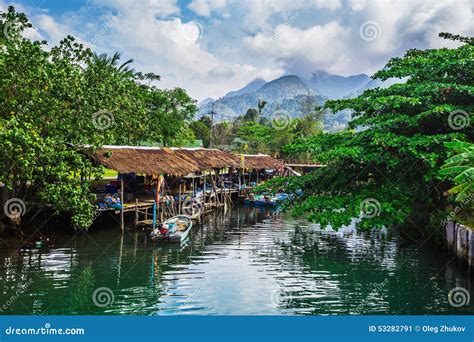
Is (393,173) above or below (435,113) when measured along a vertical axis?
below

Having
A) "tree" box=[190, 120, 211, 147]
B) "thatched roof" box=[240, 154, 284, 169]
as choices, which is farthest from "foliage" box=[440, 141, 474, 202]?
"tree" box=[190, 120, 211, 147]

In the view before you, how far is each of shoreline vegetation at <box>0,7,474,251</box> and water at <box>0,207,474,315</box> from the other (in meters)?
1.67

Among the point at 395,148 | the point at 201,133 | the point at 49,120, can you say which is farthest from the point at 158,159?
the point at 201,133

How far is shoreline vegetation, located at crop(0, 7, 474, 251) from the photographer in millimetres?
12469

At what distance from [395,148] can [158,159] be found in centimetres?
1232

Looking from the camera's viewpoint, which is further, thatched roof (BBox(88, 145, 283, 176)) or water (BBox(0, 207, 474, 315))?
thatched roof (BBox(88, 145, 283, 176))

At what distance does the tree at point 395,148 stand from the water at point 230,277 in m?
2.03

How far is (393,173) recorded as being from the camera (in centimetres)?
1359

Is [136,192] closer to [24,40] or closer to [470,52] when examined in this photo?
[24,40]

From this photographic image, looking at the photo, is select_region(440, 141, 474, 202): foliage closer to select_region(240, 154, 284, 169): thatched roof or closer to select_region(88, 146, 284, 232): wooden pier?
select_region(88, 146, 284, 232): wooden pier

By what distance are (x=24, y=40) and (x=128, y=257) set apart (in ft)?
28.2

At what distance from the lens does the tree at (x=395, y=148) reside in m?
12.5

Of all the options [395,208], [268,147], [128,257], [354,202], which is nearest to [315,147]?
[354,202]

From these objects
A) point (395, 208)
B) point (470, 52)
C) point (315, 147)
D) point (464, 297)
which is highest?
point (470, 52)
